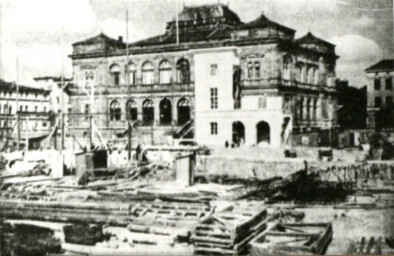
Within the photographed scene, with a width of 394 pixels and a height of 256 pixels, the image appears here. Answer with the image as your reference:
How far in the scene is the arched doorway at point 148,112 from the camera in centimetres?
867

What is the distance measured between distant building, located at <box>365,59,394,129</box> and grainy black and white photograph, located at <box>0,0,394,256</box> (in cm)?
2

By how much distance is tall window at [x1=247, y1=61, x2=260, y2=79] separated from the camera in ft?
25.5

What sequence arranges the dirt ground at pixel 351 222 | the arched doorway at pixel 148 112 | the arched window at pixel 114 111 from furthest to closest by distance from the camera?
the arched doorway at pixel 148 112, the arched window at pixel 114 111, the dirt ground at pixel 351 222

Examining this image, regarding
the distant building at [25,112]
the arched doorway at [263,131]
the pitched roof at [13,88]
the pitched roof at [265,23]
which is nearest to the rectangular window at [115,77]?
the distant building at [25,112]

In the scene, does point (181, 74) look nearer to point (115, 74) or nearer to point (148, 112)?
point (148, 112)

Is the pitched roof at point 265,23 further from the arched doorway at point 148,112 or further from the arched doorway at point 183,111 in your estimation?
the arched doorway at point 183,111

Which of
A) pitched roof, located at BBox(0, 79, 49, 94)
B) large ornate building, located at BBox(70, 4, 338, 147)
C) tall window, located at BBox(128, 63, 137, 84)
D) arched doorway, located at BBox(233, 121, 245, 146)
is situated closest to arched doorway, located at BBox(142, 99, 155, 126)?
large ornate building, located at BBox(70, 4, 338, 147)

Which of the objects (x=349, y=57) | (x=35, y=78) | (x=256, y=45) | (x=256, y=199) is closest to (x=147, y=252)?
(x=256, y=199)

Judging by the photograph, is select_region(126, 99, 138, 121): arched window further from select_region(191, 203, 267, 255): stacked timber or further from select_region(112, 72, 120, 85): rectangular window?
select_region(191, 203, 267, 255): stacked timber

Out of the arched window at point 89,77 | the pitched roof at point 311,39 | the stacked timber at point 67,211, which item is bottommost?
the stacked timber at point 67,211

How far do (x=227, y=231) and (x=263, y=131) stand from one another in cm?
177

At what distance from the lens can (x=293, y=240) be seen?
18.0 feet

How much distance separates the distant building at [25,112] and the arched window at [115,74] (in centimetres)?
123

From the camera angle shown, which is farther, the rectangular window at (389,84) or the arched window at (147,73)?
the arched window at (147,73)
